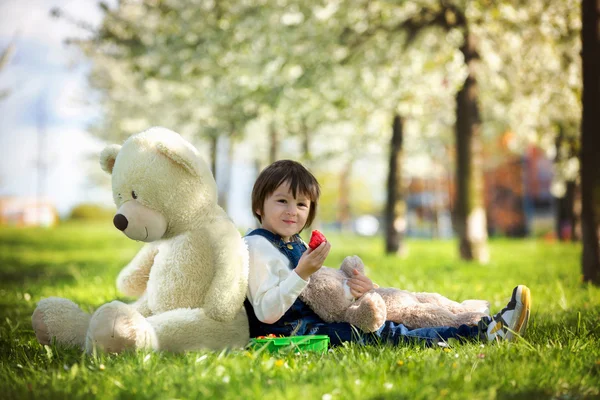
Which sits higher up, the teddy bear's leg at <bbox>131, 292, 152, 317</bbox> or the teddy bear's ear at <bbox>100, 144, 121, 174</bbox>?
the teddy bear's ear at <bbox>100, 144, 121, 174</bbox>

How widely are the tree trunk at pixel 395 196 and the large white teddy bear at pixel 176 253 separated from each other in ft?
32.3

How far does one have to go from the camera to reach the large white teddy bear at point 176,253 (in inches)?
131

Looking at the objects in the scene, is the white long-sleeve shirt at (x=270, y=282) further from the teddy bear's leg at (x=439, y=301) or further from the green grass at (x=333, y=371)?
the teddy bear's leg at (x=439, y=301)

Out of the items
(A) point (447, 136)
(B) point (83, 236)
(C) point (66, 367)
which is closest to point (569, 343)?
(C) point (66, 367)

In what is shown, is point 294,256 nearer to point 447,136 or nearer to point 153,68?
point 153,68

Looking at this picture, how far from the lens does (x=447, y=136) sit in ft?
55.5

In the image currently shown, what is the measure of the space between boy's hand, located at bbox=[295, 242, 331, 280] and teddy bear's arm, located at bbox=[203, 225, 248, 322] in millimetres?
399

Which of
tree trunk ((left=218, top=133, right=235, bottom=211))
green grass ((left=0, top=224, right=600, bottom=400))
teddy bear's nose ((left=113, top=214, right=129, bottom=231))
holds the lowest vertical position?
green grass ((left=0, top=224, right=600, bottom=400))

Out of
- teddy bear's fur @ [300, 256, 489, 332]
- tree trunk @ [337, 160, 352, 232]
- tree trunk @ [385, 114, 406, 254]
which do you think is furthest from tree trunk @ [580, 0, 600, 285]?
tree trunk @ [337, 160, 352, 232]

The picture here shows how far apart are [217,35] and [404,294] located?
614cm

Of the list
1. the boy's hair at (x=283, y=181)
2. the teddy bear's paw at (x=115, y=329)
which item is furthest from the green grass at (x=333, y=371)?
the boy's hair at (x=283, y=181)

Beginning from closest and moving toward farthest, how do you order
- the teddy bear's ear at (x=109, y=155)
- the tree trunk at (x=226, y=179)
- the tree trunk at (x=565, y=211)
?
1. the teddy bear's ear at (x=109, y=155)
2. the tree trunk at (x=565, y=211)
3. the tree trunk at (x=226, y=179)

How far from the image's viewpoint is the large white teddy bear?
3.32m

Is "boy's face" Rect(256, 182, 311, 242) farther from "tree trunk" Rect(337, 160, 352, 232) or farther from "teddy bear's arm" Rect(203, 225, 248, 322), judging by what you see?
"tree trunk" Rect(337, 160, 352, 232)
